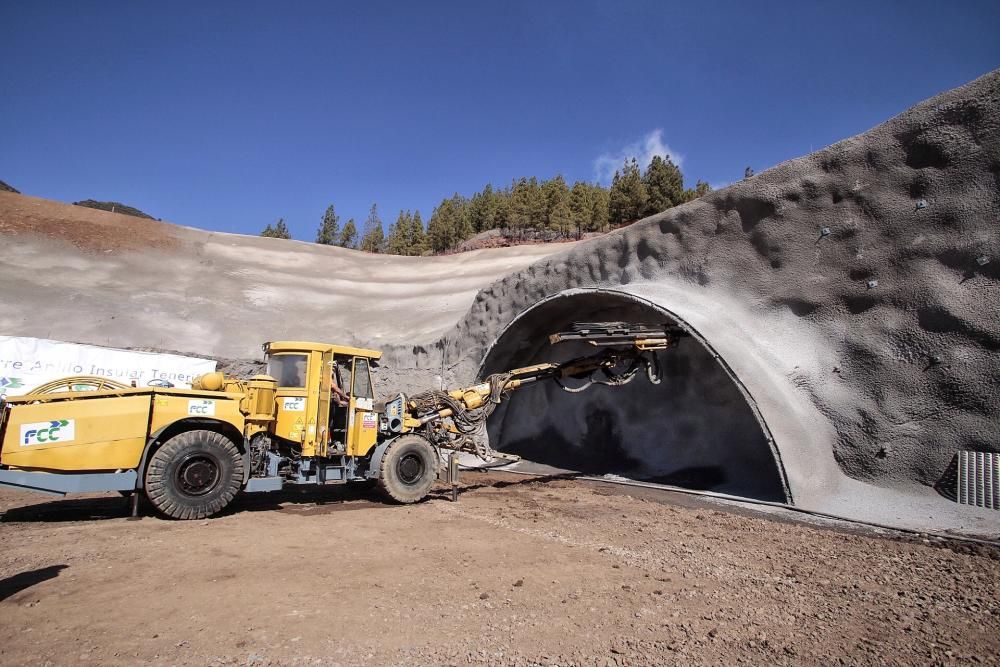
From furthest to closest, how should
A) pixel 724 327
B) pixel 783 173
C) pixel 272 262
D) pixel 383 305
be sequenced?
pixel 272 262, pixel 383 305, pixel 783 173, pixel 724 327

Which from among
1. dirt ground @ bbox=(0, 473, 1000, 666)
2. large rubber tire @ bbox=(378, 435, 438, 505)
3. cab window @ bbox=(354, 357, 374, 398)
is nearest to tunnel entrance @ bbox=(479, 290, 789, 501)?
dirt ground @ bbox=(0, 473, 1000, 666)

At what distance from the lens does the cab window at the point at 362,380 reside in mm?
8469

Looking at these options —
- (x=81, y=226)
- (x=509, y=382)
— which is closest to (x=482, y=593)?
(x=509, y=382)

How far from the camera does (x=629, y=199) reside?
54938mm

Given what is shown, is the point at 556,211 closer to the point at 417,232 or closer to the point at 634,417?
the point at 417,232

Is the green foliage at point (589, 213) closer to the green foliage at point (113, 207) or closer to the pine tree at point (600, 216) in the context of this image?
the pine tree at point (600, 216)

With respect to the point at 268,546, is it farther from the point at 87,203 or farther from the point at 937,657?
the point at 87,203

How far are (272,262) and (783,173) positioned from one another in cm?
3200

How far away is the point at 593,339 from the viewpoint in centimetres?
951

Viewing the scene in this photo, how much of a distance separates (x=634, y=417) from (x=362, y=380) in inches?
280

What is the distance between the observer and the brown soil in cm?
3070

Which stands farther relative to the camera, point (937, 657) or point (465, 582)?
point (465, 582)

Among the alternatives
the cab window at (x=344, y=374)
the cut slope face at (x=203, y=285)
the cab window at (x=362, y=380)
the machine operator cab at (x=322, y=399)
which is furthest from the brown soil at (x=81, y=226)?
the cab window at (x=362, y=380)

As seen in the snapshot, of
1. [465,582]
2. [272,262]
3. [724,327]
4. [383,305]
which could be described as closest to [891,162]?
[724,327]
